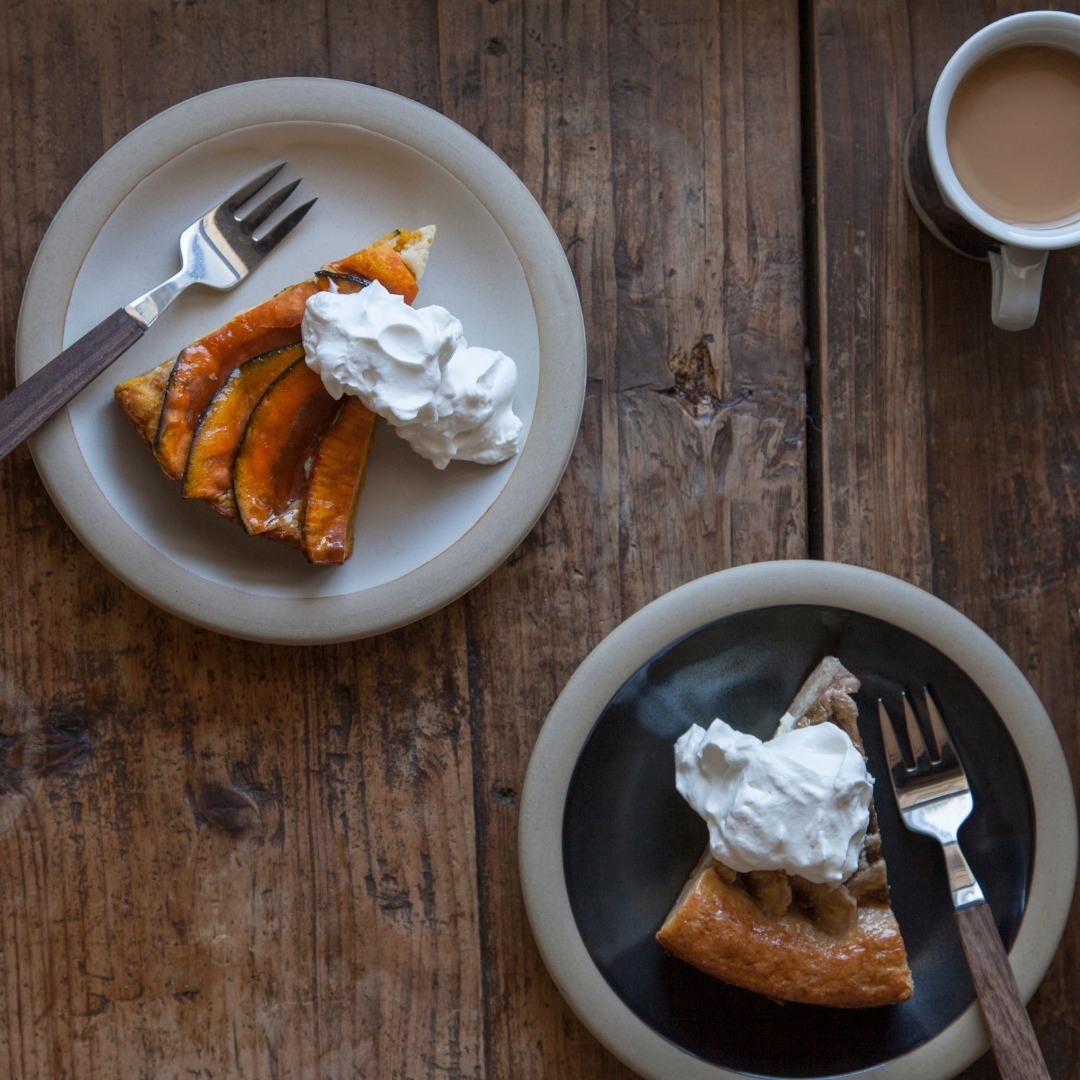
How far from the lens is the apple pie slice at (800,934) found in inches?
46.6

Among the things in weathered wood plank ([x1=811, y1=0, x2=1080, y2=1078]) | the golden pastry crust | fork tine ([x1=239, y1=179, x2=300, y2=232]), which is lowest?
the golden pastry crust

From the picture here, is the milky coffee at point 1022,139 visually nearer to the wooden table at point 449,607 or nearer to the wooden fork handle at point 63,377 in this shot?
the wooden table at point 449,607

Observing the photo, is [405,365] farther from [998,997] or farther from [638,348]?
[998,997]

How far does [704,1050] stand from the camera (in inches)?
48.5

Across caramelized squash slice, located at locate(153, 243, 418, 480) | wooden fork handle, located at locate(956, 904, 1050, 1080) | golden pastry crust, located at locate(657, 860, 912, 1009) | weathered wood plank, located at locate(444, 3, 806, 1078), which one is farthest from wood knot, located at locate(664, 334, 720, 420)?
wooden fork handle, located at locate(956, 904, 1050, 1080)

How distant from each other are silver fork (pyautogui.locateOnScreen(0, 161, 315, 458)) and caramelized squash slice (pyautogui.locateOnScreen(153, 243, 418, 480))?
0.25 ft

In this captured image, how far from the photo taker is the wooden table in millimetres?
1322

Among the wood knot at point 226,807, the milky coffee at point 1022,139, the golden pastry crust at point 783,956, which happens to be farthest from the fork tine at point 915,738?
the wood knot at point 226,807

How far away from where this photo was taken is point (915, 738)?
49.6 inches

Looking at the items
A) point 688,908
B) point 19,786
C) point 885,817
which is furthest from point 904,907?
point 19,786

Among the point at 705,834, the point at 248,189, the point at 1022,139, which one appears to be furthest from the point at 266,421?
the point at 1022,139

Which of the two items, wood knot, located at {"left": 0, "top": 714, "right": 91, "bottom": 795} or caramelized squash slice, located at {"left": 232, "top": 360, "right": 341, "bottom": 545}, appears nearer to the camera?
caramelized squash slice, located at {"left": 232, "top": 360, "right": 341, "bottom": 545}

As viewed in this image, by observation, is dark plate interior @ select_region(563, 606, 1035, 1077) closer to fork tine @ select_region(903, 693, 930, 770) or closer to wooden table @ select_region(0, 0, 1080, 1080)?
fork tine @ select_region(903, 693, 930, 770)

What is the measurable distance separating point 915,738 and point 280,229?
1.00 metres
